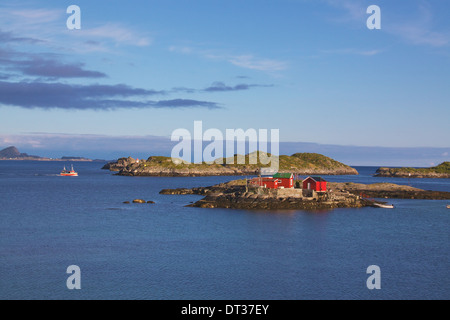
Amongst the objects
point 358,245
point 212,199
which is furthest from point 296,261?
point 212,199

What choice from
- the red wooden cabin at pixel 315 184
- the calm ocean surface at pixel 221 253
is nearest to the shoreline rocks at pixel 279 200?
the red wooden cabin at pixel 315 184

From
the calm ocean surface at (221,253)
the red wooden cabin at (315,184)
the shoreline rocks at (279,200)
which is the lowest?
the calm ocean surface at (221,253)

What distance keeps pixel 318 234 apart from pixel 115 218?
107 feet

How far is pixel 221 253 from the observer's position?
154 ft

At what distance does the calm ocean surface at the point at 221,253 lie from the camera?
114 feet

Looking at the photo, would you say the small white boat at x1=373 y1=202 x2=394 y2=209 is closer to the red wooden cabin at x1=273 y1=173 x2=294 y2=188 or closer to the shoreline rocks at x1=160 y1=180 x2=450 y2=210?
the shoreline rocks at x1=160 y1=180 x2=450 y2=210

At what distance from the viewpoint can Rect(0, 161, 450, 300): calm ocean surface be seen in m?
34.7

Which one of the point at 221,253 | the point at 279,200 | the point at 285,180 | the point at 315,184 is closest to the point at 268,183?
the point at 285,180

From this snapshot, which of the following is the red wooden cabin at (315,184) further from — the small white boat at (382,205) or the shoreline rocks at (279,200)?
the small white boat at (382,205)

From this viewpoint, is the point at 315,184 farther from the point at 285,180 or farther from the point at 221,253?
the point at 221,253

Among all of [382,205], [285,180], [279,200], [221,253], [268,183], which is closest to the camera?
[221,253]
